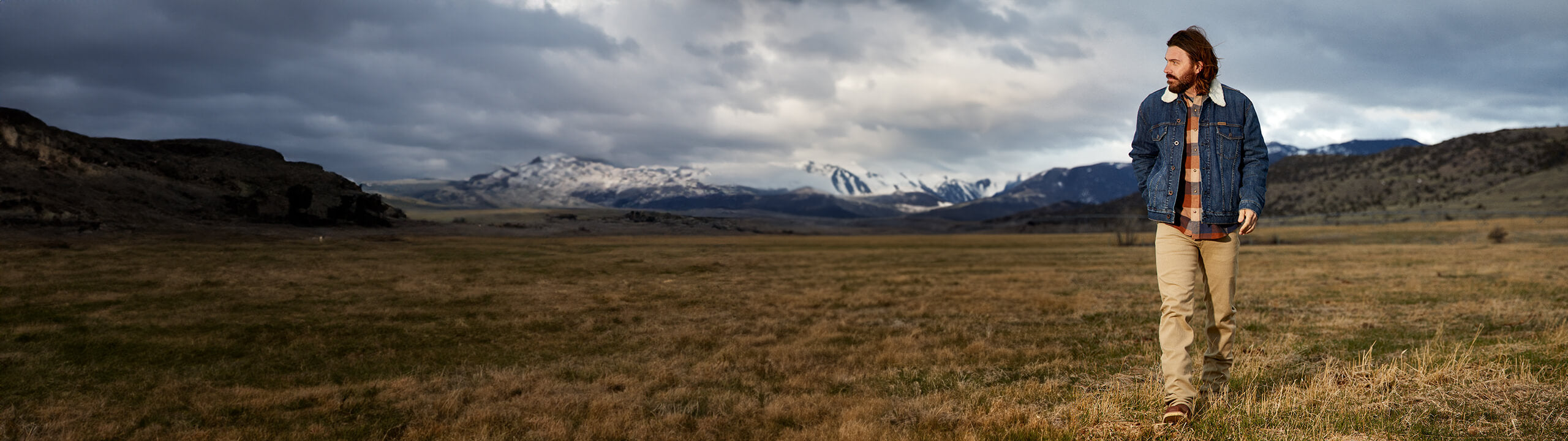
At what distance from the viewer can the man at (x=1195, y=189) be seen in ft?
16.3

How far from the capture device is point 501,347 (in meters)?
12.1

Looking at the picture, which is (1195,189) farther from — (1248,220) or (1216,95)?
(1216,95)

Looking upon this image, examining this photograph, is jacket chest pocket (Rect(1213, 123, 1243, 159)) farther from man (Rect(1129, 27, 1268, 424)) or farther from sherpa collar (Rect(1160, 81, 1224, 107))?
sherpa collar (Rect(1160, 81, 1224, 107))

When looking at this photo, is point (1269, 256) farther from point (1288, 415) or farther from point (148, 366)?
point (148, 366)

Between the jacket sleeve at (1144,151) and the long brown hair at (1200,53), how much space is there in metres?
0.45

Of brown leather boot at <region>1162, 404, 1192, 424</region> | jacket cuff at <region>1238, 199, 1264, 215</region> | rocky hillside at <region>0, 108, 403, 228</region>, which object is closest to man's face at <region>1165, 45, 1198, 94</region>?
jacket cuff at <region>1238, 199, 1264, 215</region>

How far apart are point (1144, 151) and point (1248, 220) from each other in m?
0.95

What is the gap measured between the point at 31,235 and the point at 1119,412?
2368 inches

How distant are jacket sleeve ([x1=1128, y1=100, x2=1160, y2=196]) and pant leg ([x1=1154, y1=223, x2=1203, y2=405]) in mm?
487

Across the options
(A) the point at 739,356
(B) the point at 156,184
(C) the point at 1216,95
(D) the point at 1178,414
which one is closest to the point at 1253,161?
(C) the point at 1216,95

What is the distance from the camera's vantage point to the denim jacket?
16.3ft

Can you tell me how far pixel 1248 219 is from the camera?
4777mm

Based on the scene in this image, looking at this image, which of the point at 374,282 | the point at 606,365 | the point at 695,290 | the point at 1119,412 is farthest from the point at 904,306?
the point at 374,282

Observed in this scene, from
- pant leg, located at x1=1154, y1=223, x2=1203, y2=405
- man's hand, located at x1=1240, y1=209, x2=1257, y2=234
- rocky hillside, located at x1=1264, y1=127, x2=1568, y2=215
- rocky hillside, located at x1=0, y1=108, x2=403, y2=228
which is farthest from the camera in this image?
rocky hillside, located at x1=1264, y1=127, x2=1568, y2=215
